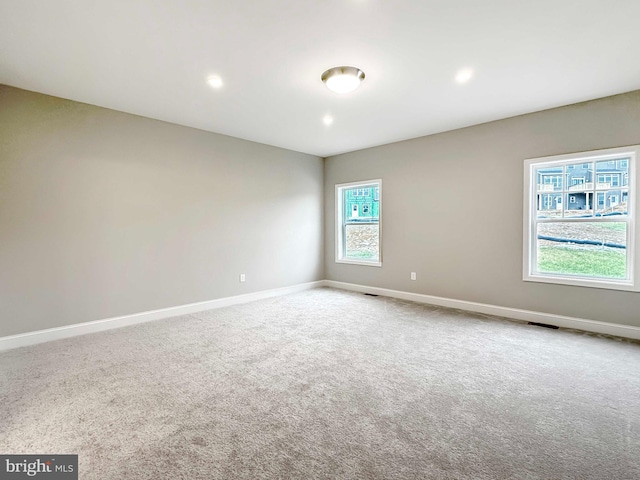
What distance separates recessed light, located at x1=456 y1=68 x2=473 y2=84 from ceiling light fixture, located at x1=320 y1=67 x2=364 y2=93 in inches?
36.7

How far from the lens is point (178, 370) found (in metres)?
2.68

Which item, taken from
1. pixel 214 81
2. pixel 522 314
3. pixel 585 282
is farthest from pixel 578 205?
pixel 214 81

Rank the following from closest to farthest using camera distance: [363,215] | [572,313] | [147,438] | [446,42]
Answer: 1. [147,438]
2. [446,42]
3. [572,313]
4. [363,215]

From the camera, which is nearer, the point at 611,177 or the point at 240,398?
the point at 240,398

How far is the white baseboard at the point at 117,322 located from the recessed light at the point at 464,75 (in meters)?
4.18

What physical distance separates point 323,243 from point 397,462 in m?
5.05

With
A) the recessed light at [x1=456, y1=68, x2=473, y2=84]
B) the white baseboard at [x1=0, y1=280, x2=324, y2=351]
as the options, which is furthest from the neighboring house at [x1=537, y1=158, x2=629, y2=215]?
the white baseboard at [x1=0, y1=280, x2=324, y2=351]

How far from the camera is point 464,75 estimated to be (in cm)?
300

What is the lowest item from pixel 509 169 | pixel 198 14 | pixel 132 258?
pixel 132 258

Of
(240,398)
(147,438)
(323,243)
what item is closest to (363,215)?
(323,243)

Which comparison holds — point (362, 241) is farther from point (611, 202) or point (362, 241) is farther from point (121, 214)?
point (121, 214)

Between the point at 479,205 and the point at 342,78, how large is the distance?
2.82 metres

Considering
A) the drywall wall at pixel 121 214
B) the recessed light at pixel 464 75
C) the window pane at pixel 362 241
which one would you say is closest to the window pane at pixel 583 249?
the recessed light at pixel 464 75

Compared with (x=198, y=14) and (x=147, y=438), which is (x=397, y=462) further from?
(x=198, y=14)
